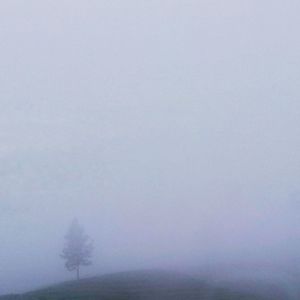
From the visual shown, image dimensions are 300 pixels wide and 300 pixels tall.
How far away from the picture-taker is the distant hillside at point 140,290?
21.0 metres

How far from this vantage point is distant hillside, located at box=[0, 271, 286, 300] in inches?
827

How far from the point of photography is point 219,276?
2327cm

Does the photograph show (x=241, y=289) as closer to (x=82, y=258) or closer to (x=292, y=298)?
(x=292, y=298)

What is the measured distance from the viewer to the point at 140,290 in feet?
72.4

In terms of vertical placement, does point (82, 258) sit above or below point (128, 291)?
above

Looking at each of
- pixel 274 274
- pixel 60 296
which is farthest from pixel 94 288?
pixel 274 274

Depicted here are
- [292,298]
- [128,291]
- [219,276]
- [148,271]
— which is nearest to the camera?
[292,298]

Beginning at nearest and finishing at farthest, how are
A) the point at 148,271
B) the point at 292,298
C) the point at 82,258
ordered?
1. the point at 292,298
2. the point at 148,271
3. the point at 82,258

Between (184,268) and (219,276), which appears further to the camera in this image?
(184,268)

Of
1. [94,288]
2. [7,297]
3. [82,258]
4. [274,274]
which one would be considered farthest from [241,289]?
[82,258]

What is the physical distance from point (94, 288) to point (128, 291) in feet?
4.46

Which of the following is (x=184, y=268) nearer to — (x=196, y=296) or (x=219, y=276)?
(x=219, y=276)

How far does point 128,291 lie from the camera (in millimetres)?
21859

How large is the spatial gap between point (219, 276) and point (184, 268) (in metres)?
2.64
